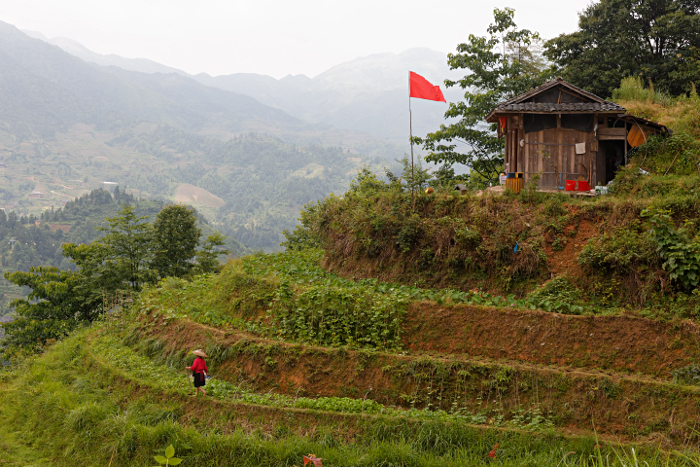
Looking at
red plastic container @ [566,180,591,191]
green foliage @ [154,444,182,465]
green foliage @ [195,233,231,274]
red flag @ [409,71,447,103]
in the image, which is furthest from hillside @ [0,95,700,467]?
green foliage @ [195,233,231,274]

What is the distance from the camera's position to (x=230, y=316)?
44.7ft

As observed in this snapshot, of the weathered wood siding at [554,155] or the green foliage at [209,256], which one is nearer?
the weathered wood siding at [554,155]

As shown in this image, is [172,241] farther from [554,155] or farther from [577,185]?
[577,185]

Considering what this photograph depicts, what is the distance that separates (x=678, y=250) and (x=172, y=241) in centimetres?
2961

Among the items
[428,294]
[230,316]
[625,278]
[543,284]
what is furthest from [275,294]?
[625,278]

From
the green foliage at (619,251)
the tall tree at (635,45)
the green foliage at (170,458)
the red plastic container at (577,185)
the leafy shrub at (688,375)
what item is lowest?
the leafy shrub at (688,375)

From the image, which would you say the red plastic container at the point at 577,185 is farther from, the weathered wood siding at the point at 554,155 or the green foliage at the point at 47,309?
the green foliage at the point at 47,309

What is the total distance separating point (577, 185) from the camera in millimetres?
16203

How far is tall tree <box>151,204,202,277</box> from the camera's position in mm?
31641

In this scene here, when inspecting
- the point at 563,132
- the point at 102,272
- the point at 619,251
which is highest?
the point at 563,132

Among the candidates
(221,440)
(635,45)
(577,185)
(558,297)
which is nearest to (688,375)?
(558,297)

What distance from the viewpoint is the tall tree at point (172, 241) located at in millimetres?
31641

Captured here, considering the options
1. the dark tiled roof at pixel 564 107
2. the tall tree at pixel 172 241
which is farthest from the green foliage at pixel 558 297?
the tall tree at pixel 172 241

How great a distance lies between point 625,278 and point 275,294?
9258 millimetres
